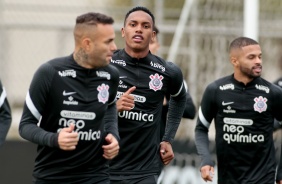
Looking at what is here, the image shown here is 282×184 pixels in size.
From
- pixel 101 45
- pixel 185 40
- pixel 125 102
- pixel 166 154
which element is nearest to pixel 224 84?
pixel 166 154

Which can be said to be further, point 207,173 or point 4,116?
point 207,173

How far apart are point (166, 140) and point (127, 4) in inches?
350

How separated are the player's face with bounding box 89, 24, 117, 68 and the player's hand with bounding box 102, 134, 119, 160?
0.60 m

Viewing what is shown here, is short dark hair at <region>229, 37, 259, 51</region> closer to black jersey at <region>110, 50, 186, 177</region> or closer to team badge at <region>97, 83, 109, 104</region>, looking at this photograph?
black jersey at <region>110, 50, 186, 177</region>

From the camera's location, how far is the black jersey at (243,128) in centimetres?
884

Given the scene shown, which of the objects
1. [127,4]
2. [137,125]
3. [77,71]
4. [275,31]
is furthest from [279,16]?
[77,71]

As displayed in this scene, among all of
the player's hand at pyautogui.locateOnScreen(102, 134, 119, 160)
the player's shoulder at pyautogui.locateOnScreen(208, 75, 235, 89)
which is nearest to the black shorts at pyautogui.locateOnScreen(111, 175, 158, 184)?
the player's shoulder at pyautogui.locateOnScreen(208, 75, 235, 89)

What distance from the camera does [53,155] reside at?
691 cm

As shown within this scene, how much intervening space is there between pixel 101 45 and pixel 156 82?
67.3 inches

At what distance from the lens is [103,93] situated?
23.3 feet

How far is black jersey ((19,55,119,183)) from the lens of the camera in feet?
22.3

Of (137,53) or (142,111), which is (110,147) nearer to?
(142,111)

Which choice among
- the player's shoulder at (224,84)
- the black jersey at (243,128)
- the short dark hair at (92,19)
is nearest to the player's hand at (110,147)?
the short dark hair at (92,19)

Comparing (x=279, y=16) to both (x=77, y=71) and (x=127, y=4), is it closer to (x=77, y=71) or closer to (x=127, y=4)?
(x=127, y=4)
